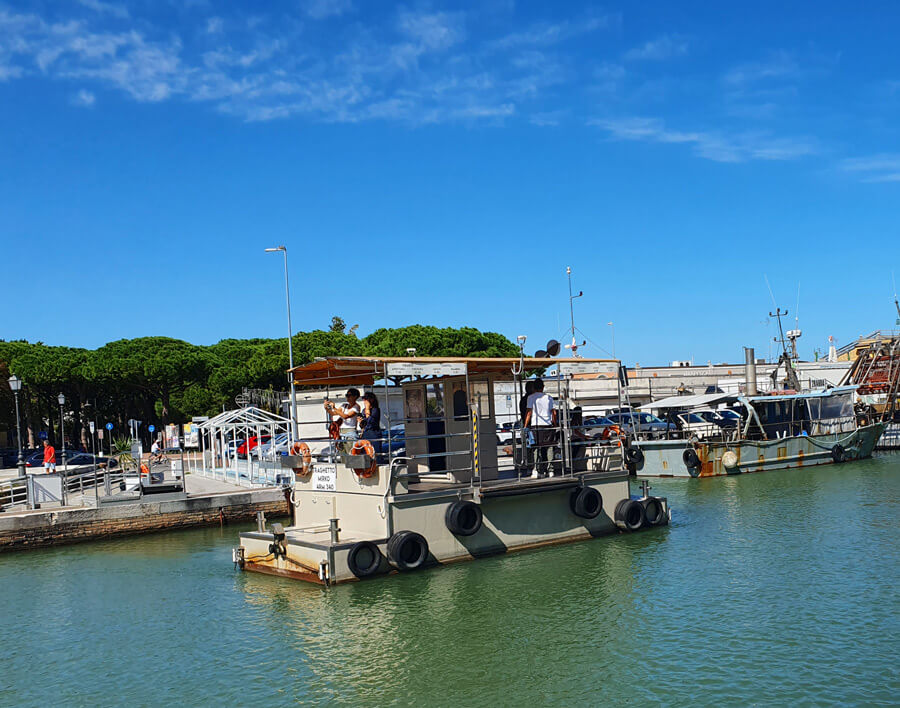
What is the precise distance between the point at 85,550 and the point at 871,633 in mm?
17706

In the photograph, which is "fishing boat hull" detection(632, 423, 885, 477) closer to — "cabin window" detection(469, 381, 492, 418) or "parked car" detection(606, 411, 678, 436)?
"parked car" detection(606, 411, 678, 436)

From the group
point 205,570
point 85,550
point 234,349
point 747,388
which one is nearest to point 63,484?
point 85,550

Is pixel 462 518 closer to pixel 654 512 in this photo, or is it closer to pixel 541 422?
pixel 541 422

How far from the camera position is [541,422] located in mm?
17203

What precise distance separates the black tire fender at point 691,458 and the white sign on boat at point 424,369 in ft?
63.3

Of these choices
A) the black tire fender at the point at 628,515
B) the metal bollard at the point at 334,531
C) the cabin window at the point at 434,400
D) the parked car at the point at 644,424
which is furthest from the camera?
the parked car at the point at 644,424

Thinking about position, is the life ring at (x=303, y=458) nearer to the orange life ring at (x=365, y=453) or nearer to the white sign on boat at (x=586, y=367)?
the orange life ring at (x=365, y=453)

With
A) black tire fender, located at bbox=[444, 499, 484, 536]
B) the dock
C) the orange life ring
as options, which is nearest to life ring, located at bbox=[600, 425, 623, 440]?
black tire fender, located at bbox=[444, 499, 484, 536]

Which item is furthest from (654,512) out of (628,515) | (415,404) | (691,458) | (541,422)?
(691,458)

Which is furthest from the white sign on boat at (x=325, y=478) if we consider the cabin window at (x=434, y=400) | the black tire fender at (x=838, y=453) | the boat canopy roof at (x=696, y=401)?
the black tire fender at (x=838, y=453)

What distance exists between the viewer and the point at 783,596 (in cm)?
1348

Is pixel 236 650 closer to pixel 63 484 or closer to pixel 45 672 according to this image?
pixel 45 672

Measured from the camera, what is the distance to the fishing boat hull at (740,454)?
1278 inches

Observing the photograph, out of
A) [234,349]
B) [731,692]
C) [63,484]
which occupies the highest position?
[234,349]
